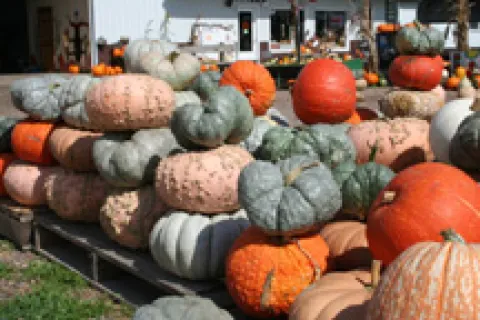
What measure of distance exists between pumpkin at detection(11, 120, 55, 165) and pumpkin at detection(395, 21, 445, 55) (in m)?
3.59

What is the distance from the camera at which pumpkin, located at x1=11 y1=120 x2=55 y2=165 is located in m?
4.89

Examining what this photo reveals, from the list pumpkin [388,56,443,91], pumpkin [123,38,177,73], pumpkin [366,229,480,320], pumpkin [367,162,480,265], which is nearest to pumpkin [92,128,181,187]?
pumpkin [123,38,177,73]

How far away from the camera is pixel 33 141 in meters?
4.91

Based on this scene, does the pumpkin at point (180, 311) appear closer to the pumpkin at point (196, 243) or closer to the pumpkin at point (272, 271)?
the pumpkin at point (272, 271)

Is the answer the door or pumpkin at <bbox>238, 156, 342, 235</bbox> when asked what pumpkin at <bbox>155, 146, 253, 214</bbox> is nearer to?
pumpkin at <bbox>238, 156, 342, 235</bbox>

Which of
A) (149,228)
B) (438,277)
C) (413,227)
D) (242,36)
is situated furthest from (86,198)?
(242,36)

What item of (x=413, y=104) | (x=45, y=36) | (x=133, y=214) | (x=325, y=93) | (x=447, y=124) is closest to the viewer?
(x=447, y=124)

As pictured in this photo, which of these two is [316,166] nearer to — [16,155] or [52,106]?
[52,106]

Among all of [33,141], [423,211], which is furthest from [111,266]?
[423,211]

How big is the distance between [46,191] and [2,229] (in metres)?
0.87

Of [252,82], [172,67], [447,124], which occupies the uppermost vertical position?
[172,67]

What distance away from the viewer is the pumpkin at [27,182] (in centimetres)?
491

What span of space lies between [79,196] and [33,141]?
2.65 ft

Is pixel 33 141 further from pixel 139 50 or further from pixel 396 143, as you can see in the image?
pixel 396 143
